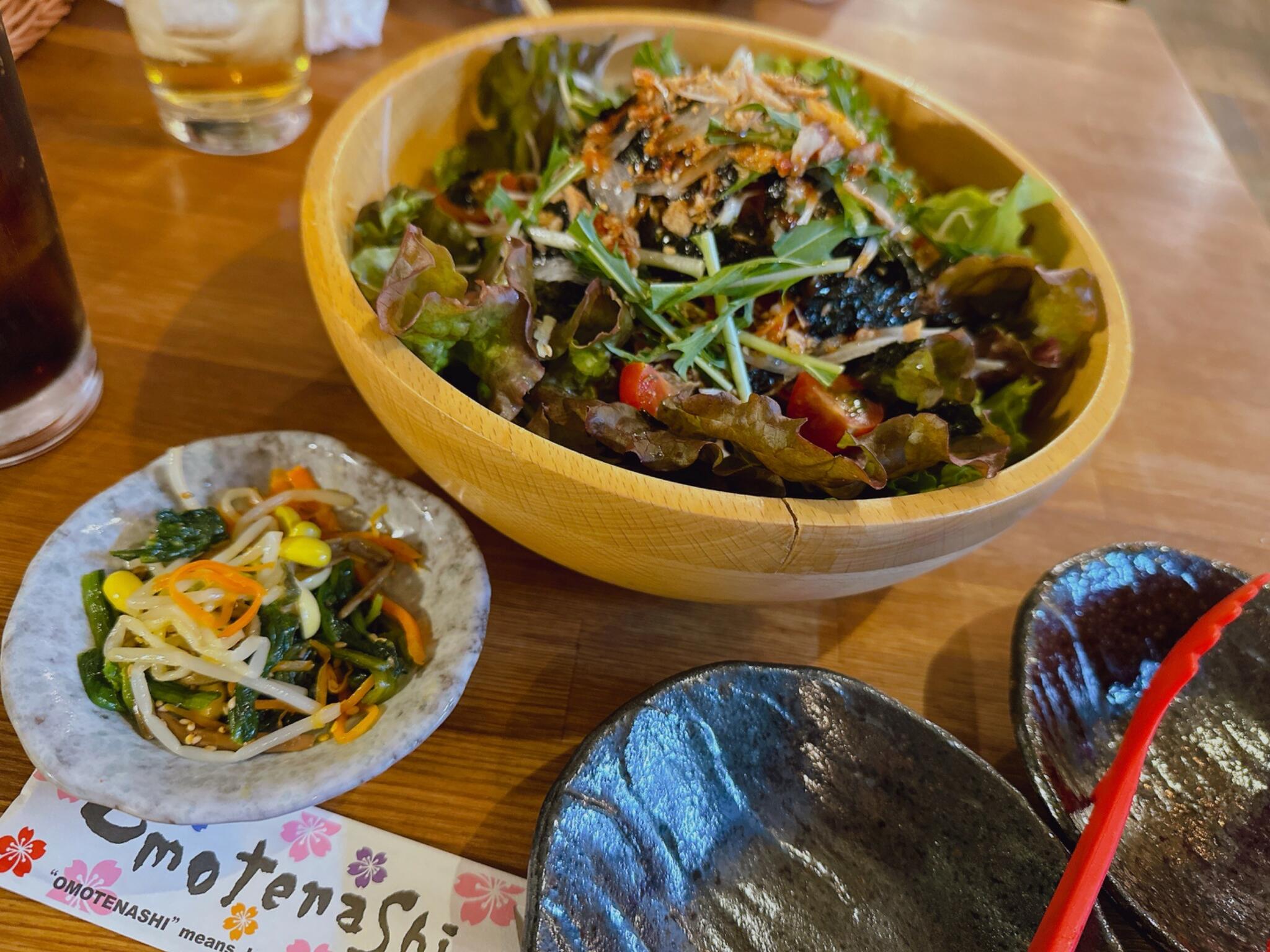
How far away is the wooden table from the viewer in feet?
3.04

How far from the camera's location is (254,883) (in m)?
0.78

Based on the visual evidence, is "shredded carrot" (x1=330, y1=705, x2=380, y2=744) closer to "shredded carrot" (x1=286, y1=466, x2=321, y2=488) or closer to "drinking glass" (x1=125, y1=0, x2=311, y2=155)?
"shredded carrot" (x1=286, y1=466, x2=321, y2=488)

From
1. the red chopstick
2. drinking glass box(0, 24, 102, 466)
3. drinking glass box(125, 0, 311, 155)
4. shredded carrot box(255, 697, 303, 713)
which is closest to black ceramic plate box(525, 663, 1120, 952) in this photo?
the red chopstick

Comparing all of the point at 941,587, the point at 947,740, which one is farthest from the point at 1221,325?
the point at 947,740

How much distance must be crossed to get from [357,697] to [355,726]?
34 millimetres

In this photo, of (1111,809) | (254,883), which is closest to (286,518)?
(254,883)

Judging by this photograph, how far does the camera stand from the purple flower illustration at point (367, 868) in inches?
31.2

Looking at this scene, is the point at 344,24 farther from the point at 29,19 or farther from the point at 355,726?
the point at 355,726

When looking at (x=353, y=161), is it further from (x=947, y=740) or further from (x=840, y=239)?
(x=947, y=740)

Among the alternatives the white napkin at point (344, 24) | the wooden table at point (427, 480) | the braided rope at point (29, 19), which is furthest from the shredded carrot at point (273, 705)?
the white napkin at point (344, 24)

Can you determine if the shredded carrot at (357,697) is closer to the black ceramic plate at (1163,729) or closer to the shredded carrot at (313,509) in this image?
the shredded carrot at (313,509)

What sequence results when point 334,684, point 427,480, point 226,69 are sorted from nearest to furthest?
point 334,684 < point 427,480 < point 226,69

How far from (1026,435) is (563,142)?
0.82 metres

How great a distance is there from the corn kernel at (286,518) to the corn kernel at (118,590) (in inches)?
5.9
